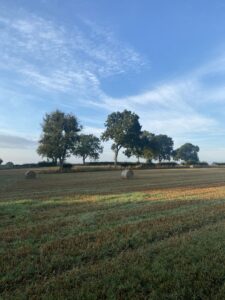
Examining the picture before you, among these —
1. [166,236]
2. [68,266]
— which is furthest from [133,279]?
[166,236]

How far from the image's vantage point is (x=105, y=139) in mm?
78812

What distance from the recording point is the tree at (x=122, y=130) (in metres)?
76.8

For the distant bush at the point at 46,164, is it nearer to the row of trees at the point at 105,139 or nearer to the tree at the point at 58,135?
the row of trees at the point at 105,139

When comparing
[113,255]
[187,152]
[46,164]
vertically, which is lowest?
[113,255]

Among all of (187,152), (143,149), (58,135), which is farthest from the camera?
(187,152)

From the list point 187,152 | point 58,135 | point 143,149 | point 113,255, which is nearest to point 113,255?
point 113,255

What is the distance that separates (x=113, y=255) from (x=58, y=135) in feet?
164

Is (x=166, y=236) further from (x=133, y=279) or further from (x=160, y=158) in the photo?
(x=160, y=158)

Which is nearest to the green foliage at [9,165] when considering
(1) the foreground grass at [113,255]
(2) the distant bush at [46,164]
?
(2) the distant bush at [46,164]

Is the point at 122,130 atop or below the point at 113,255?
atop

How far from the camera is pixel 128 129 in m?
77.1

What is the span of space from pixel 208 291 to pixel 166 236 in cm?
275

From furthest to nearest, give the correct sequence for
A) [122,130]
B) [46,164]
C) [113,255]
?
[122,130]
[46,164]
[113,255]

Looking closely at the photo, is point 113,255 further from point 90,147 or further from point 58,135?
point 90,147
